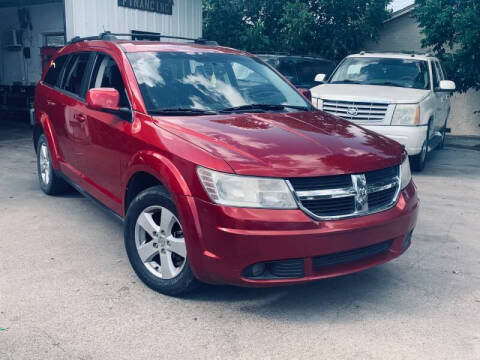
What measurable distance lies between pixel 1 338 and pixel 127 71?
2219 millimetres

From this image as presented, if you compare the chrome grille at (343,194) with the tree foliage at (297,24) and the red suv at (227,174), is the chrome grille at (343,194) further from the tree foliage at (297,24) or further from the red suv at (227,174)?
the tree foliage at (297,24)

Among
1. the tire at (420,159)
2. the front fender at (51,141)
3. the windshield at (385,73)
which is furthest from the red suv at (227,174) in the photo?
the windshield at (385,73)

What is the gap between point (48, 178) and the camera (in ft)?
21.3

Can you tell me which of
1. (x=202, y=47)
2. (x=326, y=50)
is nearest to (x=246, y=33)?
(x=326, y=50)

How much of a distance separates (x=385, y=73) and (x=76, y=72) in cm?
589

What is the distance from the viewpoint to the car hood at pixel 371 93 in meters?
8.42

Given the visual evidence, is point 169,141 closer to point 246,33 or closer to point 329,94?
point 329,94

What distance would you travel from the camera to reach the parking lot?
10.4 ft

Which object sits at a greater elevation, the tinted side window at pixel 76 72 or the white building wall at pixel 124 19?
the white building wall at pixel 124 19

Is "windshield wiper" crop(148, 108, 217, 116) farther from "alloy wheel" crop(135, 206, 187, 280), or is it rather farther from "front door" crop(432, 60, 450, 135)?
"front door" crop(432, 60, 450, 135)

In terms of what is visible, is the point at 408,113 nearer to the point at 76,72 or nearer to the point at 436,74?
the point at 436,74

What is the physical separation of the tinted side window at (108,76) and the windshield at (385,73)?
5.63 m

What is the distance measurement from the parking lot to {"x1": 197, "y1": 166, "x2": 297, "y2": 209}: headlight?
2.64 feet

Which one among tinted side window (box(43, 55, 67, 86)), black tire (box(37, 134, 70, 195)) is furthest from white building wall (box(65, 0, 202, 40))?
black tire (box(37, 134, 70, 195))
